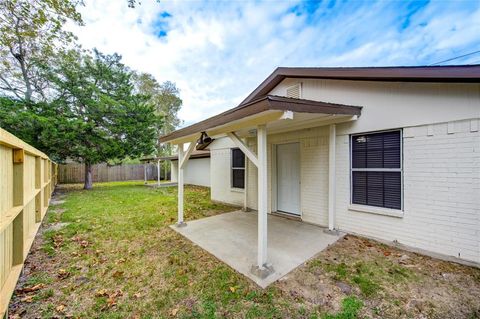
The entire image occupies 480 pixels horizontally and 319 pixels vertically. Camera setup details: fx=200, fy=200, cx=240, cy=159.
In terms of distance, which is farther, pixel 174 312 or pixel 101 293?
pixel 101 293

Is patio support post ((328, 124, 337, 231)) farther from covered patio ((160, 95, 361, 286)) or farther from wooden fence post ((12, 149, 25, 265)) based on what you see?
wooden fence post ((12, 149, 25, 265))

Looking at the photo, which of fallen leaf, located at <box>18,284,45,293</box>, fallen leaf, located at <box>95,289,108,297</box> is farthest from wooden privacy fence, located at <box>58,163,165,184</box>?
fallen leaf, located at <box>95,289,108,297</box>

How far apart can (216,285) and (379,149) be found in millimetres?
4092

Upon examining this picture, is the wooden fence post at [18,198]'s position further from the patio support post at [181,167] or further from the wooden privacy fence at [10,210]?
the patio support post at [181,167]

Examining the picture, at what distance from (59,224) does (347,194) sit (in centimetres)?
753

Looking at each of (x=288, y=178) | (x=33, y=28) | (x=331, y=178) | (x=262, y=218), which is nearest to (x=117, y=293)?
(x=262, y=218)

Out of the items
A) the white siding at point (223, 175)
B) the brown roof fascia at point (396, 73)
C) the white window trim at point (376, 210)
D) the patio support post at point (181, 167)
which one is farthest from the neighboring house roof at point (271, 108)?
the white siding at point (223, 175)

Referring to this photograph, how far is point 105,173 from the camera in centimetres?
1742

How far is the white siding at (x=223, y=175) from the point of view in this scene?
25.8 feet

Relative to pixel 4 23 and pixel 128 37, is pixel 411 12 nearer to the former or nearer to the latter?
pixel 128 37

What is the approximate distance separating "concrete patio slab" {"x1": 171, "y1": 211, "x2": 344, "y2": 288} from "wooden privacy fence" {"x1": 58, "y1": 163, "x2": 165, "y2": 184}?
11435 millimetres

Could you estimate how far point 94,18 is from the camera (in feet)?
21.1

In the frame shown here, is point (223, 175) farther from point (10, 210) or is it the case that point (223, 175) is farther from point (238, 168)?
point (10, 210)

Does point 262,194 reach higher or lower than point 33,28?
lower
